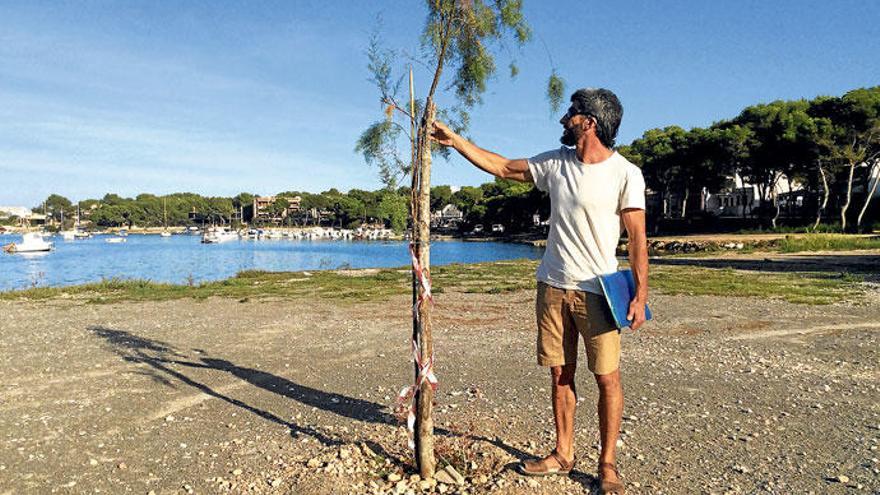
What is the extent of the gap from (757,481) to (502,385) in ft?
10.7

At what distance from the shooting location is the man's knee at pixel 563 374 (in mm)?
4277

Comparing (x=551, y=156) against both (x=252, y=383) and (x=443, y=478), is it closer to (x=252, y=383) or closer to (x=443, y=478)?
(x=443, y=478)

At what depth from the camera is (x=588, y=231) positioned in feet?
12.8

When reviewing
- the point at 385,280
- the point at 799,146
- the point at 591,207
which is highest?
the point at 799,146

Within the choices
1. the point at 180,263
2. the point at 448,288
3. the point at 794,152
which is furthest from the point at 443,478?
the point at 180,263

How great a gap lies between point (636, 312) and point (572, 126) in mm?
1306

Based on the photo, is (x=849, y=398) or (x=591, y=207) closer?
(x=591, y=207)

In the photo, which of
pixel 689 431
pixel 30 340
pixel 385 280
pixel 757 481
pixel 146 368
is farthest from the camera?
pixel 385 280

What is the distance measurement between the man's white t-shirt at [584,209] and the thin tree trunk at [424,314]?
747 millimetres

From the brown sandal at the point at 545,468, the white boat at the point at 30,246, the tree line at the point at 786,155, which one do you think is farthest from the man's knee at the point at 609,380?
the white boat at the point at 30,246

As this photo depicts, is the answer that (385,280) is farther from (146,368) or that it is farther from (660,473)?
(660,473)

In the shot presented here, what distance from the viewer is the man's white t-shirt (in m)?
3.85

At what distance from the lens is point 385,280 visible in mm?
23922

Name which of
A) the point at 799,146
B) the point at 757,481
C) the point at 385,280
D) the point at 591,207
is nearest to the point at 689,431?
the point at 757,481
